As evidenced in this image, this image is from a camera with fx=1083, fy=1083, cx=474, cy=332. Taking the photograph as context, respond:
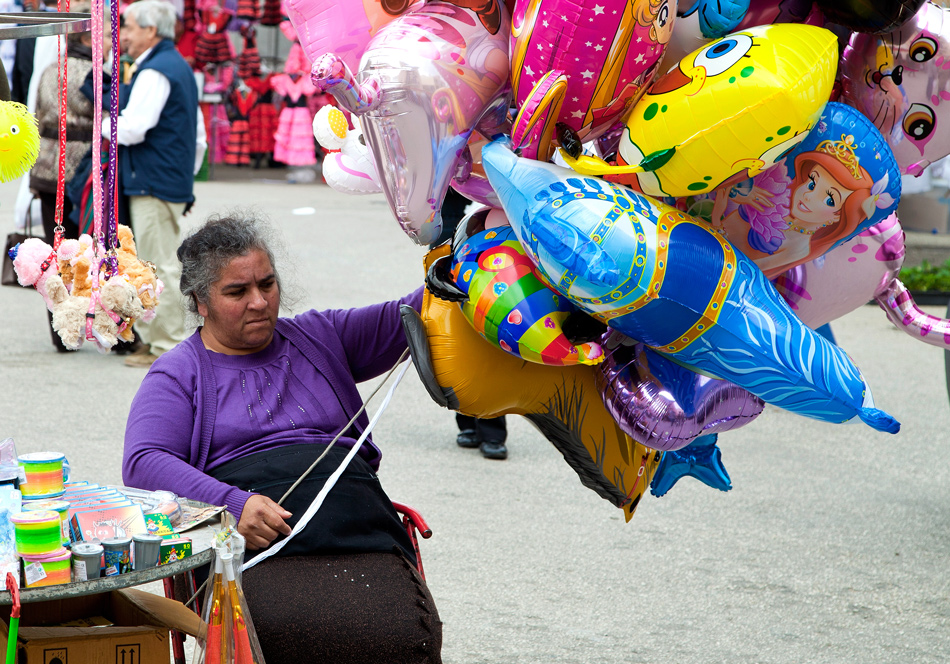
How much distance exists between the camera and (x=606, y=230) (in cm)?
165

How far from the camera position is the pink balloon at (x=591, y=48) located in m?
1.65

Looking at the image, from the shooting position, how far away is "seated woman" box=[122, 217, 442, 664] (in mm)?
1975

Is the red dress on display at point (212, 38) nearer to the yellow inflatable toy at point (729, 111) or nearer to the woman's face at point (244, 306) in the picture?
the woman's face at point (244, 306)

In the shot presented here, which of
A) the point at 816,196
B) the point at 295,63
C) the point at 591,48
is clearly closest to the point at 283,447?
the point at 591,48

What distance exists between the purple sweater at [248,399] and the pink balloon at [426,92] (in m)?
0.52

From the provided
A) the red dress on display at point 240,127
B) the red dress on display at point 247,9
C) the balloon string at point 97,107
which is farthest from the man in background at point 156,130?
the red dress on display at point 240,127

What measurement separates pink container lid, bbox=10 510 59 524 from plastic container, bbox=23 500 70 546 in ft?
0.07

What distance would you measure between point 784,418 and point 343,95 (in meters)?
4.07

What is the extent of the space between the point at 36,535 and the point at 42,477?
0.58 feet

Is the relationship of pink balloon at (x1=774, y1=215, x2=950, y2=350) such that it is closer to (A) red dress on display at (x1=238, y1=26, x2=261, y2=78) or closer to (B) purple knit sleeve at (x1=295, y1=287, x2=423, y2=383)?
(B) purple knit sleeve at (x1=295, y1=287, x2=423, y2=383)

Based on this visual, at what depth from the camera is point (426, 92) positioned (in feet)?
5.66

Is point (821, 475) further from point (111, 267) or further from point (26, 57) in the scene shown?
point (26, 57)

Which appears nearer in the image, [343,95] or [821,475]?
[343,95]

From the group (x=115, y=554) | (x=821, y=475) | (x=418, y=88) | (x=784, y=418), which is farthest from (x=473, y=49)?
(x=784, y=418)
